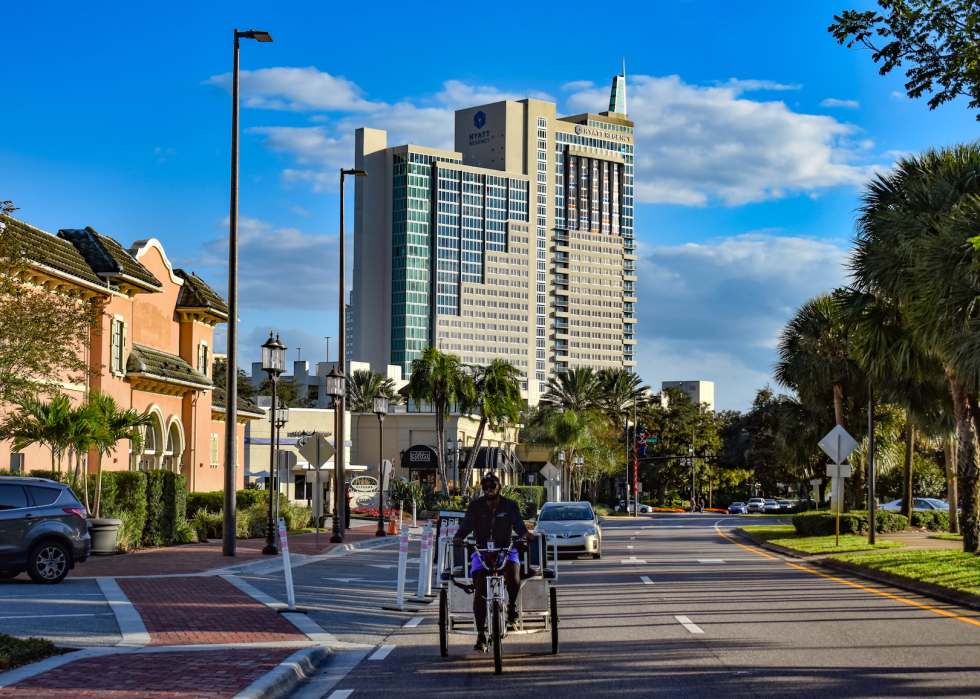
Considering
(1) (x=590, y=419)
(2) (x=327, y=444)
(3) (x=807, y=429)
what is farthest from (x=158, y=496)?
(1) (x=590, y=419)

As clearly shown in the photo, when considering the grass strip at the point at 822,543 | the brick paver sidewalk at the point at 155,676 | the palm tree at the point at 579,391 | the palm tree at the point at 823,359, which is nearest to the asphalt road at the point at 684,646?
the brick paver sidewalk at the point at 155,676

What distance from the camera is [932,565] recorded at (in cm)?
2098

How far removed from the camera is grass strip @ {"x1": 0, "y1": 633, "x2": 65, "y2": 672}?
902 cm

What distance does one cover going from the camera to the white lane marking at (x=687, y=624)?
12305 millimetres

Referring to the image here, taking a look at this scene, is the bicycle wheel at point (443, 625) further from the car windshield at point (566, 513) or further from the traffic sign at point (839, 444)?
the traffic sign at point (839, 444)

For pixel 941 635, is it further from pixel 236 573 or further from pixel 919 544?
pixel 919 544

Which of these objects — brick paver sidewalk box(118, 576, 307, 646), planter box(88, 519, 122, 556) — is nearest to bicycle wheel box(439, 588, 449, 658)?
brick paver sidewalk box(118, 576, 307, 646)

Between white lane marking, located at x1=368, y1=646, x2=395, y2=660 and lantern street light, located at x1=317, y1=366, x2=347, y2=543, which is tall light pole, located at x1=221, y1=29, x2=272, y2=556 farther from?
white lane marking, located at x1=368, y1=646, x2=395, y2=660

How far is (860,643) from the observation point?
11188mm

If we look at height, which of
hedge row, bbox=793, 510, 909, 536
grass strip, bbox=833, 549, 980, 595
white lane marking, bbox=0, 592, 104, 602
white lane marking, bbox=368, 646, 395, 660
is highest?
white lane marking, bbox=368, 646, 395, 660

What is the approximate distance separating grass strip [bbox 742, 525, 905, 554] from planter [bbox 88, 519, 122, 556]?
58.0 ft

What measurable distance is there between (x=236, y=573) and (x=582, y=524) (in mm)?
9667

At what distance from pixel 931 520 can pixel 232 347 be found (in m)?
30.4

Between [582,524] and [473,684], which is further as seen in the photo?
[582,524]
